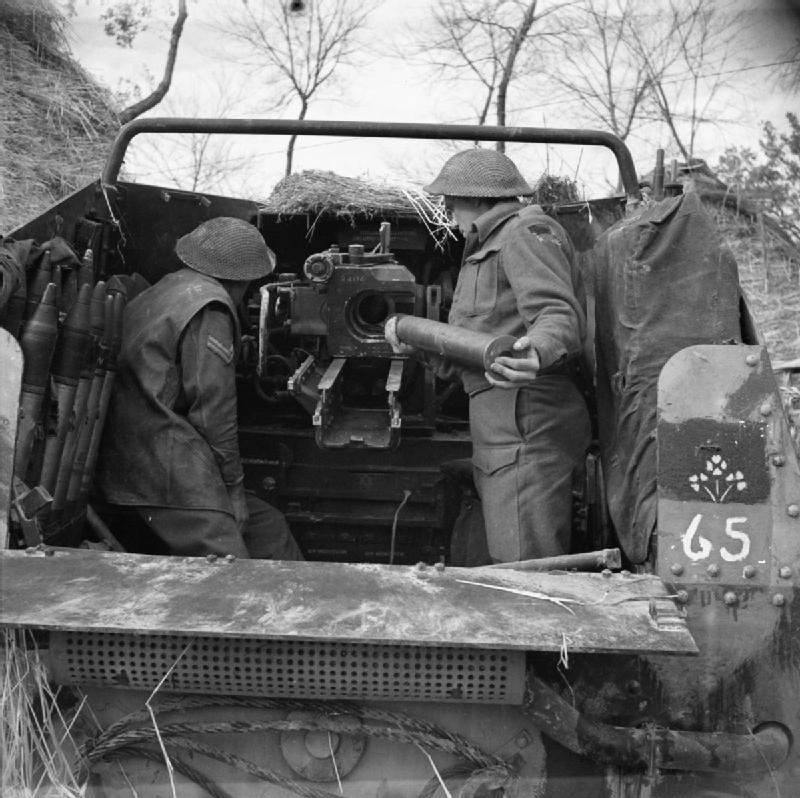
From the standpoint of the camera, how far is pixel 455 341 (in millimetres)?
3520

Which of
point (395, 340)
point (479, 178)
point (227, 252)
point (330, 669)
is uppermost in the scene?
point (479, 178)

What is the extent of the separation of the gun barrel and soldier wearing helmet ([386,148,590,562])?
0.31ft

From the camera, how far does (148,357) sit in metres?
4.15

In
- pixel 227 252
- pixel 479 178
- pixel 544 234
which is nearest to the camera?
pixel 544 234

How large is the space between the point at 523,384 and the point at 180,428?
130 centimetres

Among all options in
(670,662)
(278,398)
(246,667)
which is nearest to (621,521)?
(670,662)

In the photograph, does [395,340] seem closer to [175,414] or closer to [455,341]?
Answer: [455,341]

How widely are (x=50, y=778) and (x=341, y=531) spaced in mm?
2313

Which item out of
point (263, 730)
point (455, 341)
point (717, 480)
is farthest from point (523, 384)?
point (263, 730)

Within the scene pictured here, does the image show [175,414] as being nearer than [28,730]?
No

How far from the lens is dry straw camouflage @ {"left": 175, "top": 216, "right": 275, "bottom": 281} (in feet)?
14.5

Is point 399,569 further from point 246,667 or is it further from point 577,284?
point 577,284

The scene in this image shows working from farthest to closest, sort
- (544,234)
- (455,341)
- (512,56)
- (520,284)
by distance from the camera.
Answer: (512,56), (544,234), (520,284), (455,341)

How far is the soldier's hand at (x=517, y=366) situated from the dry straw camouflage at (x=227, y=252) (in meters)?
1.45
